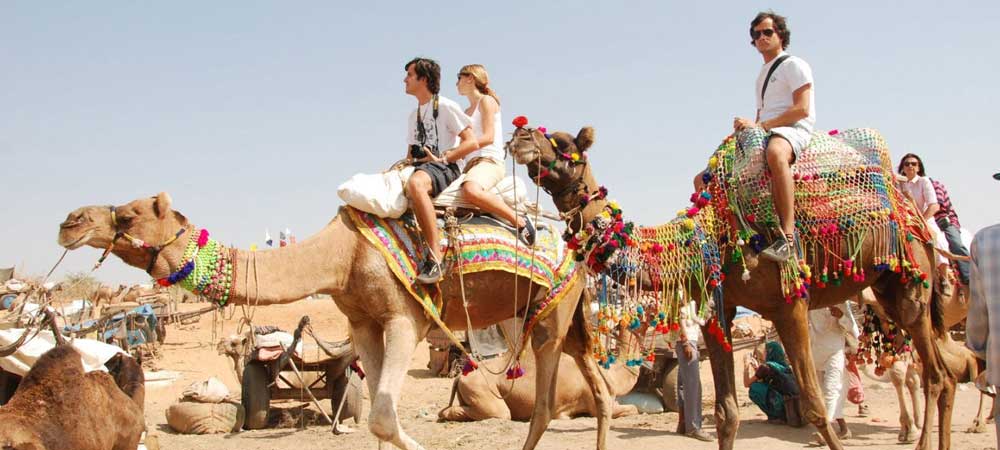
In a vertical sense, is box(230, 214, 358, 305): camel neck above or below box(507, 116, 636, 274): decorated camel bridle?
below

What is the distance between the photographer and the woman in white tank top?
6.19 m

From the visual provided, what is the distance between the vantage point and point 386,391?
552 cm

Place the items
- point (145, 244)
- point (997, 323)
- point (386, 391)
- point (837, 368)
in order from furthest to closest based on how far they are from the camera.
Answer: point (837, 368) → point (386, 391) → point (145, 244) → point (997, 323)

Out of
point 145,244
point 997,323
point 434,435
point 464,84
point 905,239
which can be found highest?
point 464,84

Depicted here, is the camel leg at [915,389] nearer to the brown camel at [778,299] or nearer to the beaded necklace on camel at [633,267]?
the brown camel at [778,299]

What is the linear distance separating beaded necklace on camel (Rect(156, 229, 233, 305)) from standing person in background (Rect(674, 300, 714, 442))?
5.14 meters

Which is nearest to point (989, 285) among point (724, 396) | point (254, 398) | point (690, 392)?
point (724, 396)

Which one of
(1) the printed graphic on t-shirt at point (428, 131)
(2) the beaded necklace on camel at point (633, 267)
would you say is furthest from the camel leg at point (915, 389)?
(1) the printed graphic on t-shirt at point (428, 131)

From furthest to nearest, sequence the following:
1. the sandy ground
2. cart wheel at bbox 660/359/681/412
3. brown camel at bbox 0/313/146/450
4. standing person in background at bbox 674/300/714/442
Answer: cart wheel at bbox 660/359/681/412 → standing person in background at bbox 674/300/714/442 → the sandy ground → brown camel at bbox 0/313/146/450

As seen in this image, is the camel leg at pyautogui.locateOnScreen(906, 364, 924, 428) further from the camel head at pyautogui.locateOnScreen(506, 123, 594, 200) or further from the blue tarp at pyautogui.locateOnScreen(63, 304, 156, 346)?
the blue tarp at pyautogui.locateOnScreen(63, 304, 156, 346)

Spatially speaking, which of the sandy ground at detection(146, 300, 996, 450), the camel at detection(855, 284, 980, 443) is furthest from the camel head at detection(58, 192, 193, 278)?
the camel at detection(855, 284, 980, 443)

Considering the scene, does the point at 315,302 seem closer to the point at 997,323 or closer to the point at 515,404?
the point at 515,404

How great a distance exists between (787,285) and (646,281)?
0.97 meters

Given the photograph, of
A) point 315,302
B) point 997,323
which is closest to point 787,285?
point 997,323
